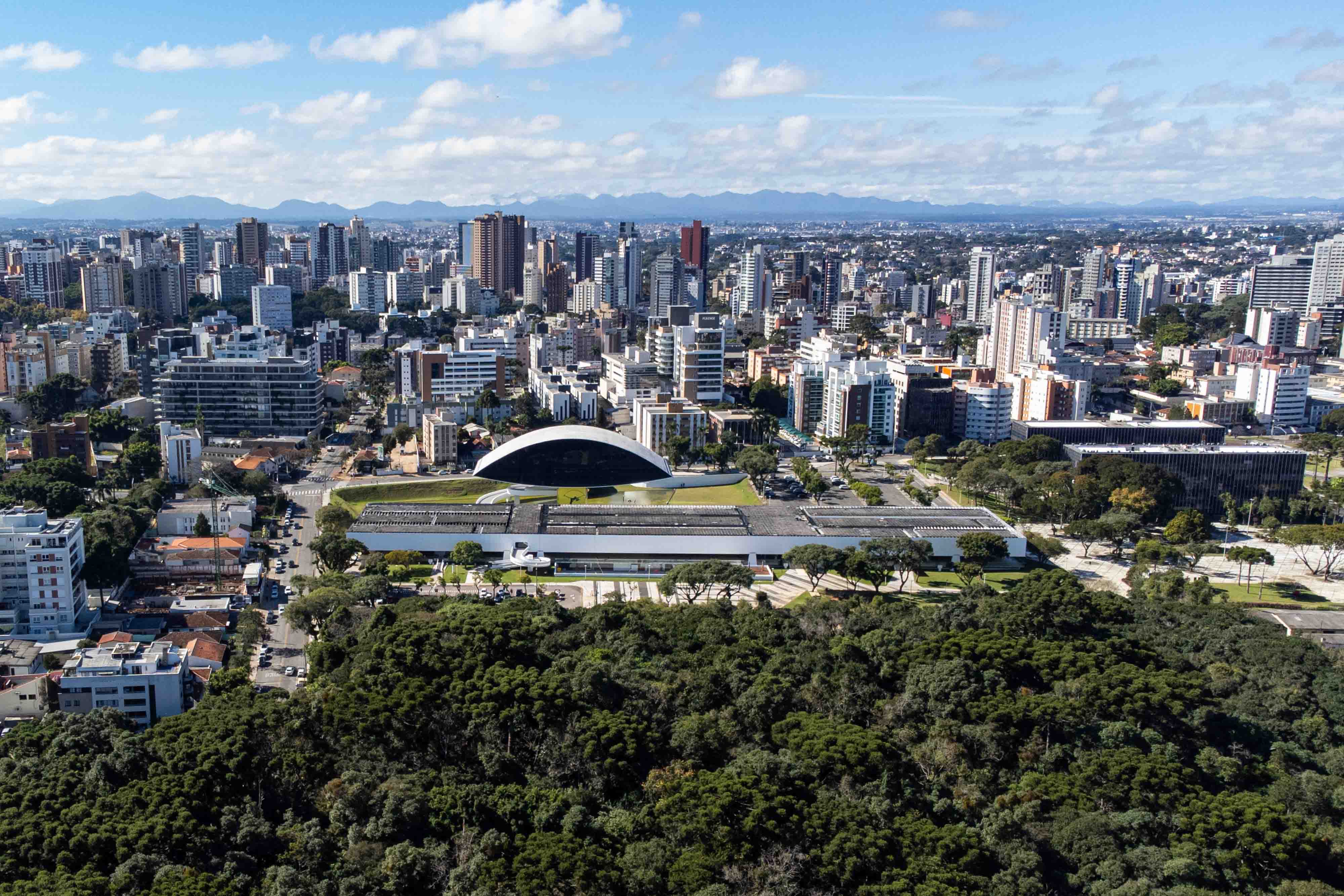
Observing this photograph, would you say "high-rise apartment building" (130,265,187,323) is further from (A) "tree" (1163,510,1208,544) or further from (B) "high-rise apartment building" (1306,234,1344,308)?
(B) "high-rise apartment building" (1306,234,1344,308)

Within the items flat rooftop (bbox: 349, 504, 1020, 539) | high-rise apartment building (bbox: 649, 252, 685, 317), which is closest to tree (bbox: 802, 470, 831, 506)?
flat rooftop (bbox: 349, 504, 1020, 539)

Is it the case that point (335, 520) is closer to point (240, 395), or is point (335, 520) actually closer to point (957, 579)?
point (240, 395)

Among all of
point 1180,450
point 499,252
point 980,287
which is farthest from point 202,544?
point 980,287

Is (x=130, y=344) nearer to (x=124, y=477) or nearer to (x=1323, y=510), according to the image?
(x=124, y=477)

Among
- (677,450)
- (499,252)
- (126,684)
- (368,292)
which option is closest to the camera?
(126,684)

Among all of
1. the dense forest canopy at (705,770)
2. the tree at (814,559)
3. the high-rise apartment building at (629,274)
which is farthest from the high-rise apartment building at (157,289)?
the dense forest canopy at (705,770)

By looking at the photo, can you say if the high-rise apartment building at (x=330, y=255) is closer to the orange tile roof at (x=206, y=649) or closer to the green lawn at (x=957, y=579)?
the green lawn at (x=957, y=579)
